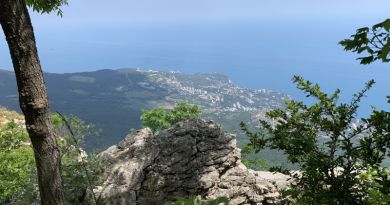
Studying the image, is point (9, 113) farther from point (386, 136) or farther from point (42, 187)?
point (386, 136)

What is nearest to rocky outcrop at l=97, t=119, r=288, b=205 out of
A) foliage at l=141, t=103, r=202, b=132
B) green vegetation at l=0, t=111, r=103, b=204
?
green vegetation at l=0, t=111, r=103, b=204

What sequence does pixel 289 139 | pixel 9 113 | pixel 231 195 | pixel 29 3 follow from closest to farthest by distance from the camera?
1. pixel 289 139
2. pixel 29 3
3. pixel 231 195
4. pixel 9 113

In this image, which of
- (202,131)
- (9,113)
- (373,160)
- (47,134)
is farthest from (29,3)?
(9,113)

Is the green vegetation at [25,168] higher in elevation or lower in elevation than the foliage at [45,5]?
lower

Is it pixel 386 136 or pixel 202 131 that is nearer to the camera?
pixel 386 136

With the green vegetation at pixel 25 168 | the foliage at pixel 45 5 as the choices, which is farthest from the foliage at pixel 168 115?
the foliage at pixel 45 5

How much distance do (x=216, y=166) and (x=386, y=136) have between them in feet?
34.2

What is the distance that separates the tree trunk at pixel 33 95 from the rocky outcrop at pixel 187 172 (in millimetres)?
7637

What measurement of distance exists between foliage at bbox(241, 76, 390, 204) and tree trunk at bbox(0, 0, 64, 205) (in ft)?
10.7

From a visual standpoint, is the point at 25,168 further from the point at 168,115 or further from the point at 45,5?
the point at 168,115

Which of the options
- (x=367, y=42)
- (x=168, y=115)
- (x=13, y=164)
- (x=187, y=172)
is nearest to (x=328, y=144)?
(x=367, y=42)

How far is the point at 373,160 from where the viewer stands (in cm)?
564

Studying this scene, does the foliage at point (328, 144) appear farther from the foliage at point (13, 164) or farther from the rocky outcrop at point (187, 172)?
the foliage at point (13, 164)

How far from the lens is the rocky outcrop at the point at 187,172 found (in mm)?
14562
